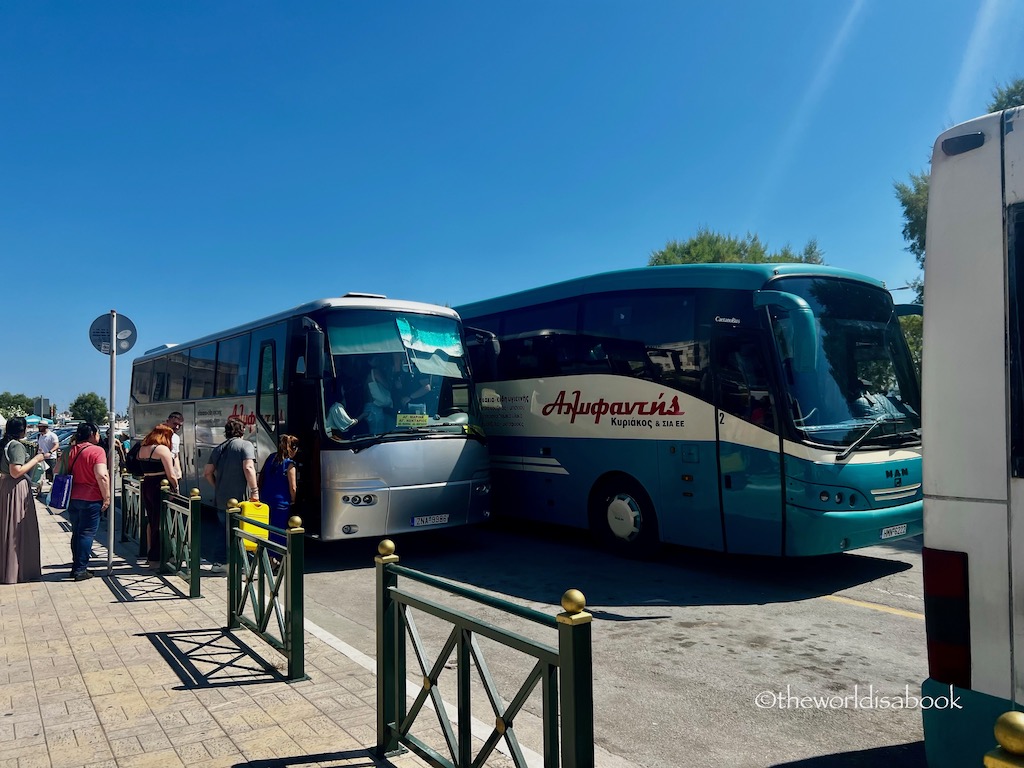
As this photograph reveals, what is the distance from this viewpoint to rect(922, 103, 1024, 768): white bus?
2.60 metres

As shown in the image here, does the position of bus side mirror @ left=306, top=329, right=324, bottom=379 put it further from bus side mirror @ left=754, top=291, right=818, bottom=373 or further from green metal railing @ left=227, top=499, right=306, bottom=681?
bus side mirror @ left=754, top=291, right=818, bottom=373

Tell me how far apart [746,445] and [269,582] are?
16.3ft

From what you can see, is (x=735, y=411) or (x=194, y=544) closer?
(x=194, y=544)

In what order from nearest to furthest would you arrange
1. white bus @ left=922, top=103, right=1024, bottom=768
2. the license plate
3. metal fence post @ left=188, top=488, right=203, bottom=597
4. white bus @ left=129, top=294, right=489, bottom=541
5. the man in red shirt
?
white bus @ left=922, top=103, right=1024, bottom=768 < metal fence post @ left=188, top=488, right=203, bottom=597 < the license plate < the man in red shirt < white bus @ left=129, top=294, right=489, bottom=541

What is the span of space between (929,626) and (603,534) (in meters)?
6.95

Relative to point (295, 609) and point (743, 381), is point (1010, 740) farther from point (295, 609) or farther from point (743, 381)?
point (743, 381)

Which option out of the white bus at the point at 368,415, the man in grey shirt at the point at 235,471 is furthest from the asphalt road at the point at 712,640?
the man in grey shirt at the point at 235,471

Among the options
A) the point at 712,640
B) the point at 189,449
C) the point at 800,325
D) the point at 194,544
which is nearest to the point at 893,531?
the point at 800,325

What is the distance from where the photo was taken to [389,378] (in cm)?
956

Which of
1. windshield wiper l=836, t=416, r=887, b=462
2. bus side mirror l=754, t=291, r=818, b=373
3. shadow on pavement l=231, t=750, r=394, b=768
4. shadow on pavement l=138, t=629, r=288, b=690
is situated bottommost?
shadow on pavement l=138, t=629, r=288, b=690

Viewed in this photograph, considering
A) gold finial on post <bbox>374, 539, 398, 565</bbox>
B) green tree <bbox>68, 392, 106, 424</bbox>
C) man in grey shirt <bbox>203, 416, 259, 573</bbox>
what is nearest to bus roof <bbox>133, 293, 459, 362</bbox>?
man in grey shirt <bbox>203, 416, 259, 573</bbox>

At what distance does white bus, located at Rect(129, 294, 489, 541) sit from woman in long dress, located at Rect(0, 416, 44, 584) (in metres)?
2.87

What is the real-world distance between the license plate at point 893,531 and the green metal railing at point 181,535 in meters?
6.92

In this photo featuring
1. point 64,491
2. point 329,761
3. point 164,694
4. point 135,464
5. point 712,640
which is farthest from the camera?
point 135,464
